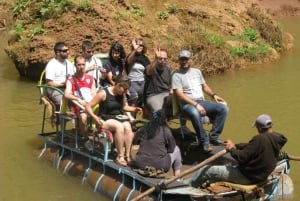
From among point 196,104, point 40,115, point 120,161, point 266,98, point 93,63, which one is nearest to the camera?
point 120,161

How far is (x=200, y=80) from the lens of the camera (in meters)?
10.2

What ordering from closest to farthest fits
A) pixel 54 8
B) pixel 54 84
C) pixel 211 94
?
pixel 211 94
pixel 54 84
pixel 54 8

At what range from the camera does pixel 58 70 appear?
11086mm

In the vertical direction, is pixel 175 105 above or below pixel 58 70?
below

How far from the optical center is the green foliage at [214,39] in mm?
19625

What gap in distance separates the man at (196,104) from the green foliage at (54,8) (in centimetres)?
982

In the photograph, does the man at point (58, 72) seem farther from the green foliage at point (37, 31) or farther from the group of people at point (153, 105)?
the green foliage at point (37, 31)

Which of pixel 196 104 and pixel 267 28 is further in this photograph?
pixel 267 28

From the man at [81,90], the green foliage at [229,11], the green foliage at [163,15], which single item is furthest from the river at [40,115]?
the green foliage at [163,15]

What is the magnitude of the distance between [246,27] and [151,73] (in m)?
12.3

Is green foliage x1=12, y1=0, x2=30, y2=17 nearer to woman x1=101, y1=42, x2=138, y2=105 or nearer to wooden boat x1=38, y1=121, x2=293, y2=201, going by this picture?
wooden boat x1=38, y1=121, x2=293, y2=201

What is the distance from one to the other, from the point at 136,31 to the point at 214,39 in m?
2.71

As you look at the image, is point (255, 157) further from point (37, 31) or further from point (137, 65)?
point (37, 31)

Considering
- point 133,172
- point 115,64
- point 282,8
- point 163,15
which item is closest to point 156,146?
point 133,172
